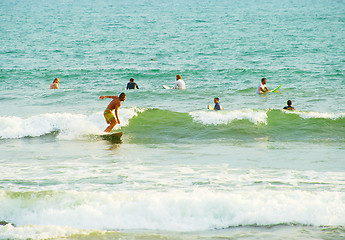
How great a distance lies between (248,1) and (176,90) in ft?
315

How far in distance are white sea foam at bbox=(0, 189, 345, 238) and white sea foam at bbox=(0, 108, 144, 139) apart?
635 cm

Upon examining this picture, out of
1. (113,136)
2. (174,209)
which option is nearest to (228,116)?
(113,136)

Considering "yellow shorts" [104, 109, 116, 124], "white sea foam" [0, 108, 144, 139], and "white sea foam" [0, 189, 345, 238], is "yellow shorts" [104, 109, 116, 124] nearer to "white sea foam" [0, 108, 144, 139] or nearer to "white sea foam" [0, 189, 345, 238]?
"white sea foam" [0, 108, 144, 139]

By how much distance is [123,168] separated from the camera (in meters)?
9.57

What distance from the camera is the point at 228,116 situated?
14.9 meters

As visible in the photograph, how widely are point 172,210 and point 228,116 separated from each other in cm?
825

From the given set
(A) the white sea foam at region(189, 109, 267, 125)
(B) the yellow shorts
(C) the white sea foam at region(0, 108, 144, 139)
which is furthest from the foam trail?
(A) the white sea foam at region(189, 109, 267, 125)

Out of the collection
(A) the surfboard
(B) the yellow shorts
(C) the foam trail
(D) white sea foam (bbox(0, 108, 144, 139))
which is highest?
(B) the yellow shorts

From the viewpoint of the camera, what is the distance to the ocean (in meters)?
6.79

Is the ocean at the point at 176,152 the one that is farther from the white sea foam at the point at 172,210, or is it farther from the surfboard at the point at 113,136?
the surfboard at the point at 113,136

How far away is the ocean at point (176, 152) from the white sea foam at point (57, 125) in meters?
0.05

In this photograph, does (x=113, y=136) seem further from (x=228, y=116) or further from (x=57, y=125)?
(x=228, y=116)

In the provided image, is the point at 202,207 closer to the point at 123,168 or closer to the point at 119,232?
the point at 119,232

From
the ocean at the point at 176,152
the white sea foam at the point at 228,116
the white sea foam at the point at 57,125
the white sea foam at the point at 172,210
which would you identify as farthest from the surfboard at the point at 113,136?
the white sea foam at the point at 172,210
